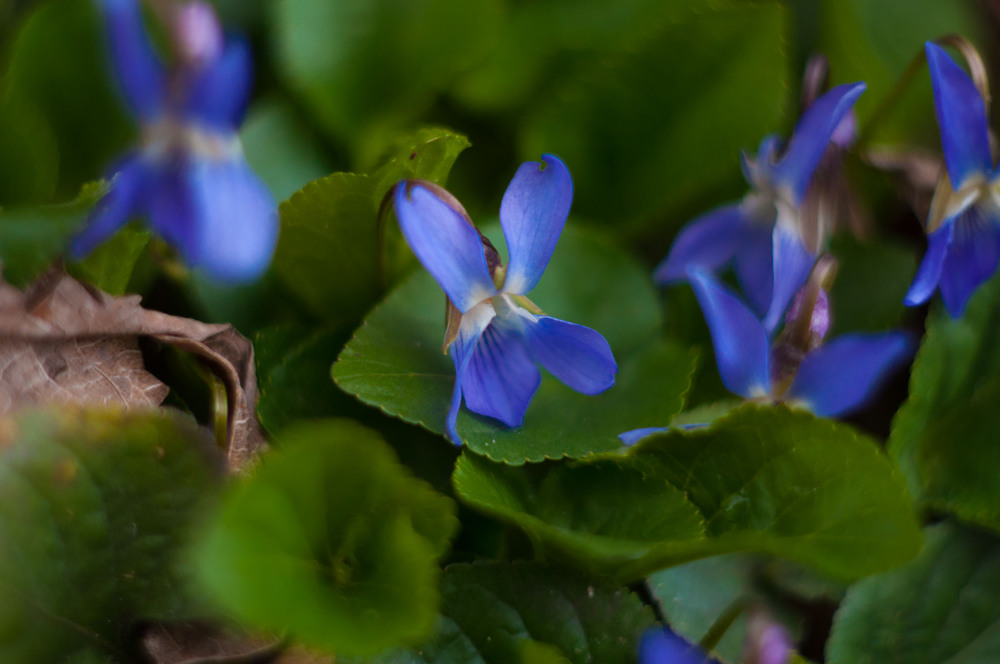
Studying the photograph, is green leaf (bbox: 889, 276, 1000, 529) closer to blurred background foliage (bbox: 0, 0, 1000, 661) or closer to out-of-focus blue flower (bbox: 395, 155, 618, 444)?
blurred background foliage (bbox: 0, 0, 1000, 661)

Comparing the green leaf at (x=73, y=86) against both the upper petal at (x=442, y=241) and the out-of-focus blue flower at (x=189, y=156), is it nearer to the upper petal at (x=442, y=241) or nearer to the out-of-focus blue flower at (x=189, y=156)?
the out-of-focus blue flower at (x=189, y=156)

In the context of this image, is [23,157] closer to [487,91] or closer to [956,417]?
[487,91]

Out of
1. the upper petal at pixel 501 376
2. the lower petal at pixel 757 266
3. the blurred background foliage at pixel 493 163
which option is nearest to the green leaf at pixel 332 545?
the blurred background foliage at pixel 493 163

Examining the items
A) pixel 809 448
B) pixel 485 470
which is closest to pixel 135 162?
pixel 485 470

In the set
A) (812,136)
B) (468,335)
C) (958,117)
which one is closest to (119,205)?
(468,335)

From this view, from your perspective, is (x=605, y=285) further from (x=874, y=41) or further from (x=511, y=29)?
(x=874, y=41)

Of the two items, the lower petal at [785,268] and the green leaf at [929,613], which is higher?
the lower petal at [785,268]

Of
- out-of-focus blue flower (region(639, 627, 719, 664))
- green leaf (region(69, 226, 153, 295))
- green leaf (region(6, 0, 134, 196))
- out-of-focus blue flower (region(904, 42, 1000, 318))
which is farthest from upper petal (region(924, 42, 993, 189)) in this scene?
green leaf (region(6, 0, 134, 196))
